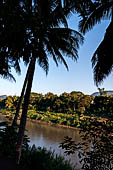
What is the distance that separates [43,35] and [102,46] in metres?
2.80

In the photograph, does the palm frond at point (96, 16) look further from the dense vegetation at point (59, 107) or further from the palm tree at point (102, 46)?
the dense vegetation at point (59, 107)

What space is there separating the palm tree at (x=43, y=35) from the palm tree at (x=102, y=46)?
1681 mm

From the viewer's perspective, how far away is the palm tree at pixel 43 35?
6.96m

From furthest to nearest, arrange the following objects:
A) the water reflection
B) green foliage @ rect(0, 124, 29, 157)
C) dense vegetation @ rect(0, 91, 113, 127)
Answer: dense vegetation @ rect(0, 91, 113, 127) → the water reflection → green foliage @ rect(0, 124, 29, 157)

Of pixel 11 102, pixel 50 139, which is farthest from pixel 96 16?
pixel 11 102

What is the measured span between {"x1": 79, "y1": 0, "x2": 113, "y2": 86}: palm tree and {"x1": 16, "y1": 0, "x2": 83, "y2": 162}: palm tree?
1.68 metres

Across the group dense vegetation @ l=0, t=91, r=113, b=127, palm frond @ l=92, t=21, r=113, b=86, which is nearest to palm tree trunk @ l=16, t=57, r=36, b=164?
palm frond @ l=92, t=21, r=113, b=86

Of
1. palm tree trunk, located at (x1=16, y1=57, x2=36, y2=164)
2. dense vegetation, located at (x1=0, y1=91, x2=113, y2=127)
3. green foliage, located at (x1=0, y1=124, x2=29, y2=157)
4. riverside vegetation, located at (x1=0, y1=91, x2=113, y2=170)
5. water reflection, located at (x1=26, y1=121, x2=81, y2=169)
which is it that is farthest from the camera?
dense vegetation, located at (x1=0, y1=91, x2=113, y2=127)

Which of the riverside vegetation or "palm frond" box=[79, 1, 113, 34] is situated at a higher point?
"palm frond" box=[79, 1, 113, 34]

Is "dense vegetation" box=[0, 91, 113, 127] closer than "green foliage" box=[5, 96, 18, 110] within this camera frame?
Yes

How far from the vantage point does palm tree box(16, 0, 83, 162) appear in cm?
696

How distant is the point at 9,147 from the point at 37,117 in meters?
34.8

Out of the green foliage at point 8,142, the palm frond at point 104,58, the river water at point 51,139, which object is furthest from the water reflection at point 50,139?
the palm frond at point 104,58

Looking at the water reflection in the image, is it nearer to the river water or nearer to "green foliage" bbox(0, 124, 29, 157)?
the river water
